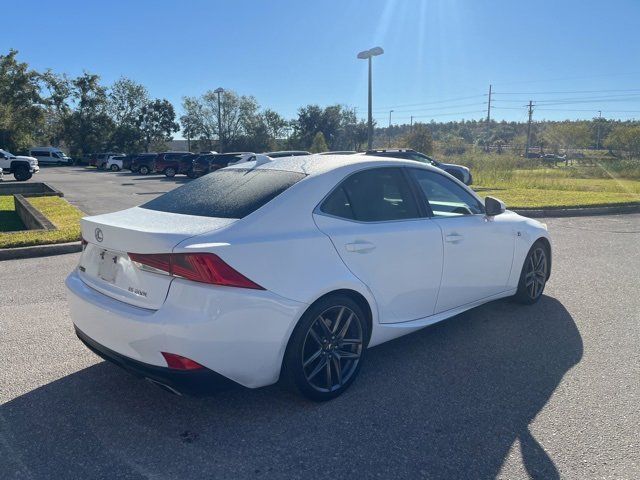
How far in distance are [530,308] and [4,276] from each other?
635 cm

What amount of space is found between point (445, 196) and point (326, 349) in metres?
1.89

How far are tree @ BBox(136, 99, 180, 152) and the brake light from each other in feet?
248

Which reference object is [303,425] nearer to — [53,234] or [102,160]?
[53,234]

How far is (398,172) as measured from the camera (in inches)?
163

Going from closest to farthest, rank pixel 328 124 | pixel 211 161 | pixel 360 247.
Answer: pixel 360 247 < pixel 211 161 < pixel 328 124

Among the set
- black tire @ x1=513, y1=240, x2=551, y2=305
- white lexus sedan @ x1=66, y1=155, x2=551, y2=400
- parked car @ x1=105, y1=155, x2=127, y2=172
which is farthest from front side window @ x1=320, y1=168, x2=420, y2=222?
parked car @ x1=105, y1=155, x2=127, y2=172

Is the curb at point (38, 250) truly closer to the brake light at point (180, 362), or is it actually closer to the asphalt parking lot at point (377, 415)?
the asphalt parking lot at point (377, 415)

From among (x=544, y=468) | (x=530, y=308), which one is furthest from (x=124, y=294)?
(x=530, y=308)

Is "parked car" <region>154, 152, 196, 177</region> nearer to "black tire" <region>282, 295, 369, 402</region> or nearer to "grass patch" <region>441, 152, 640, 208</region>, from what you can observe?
"grass patch" <region>441, 152, 640, 208</region>

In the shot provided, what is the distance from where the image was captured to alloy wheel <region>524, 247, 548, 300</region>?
5301 millimetres

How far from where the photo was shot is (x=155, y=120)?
7356 centimetres

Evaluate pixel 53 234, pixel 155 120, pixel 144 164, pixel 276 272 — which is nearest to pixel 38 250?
pixel 53 234

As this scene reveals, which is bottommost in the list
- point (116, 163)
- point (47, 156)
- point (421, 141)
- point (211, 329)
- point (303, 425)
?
point (303, 425)

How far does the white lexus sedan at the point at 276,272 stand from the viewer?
2863 mm
